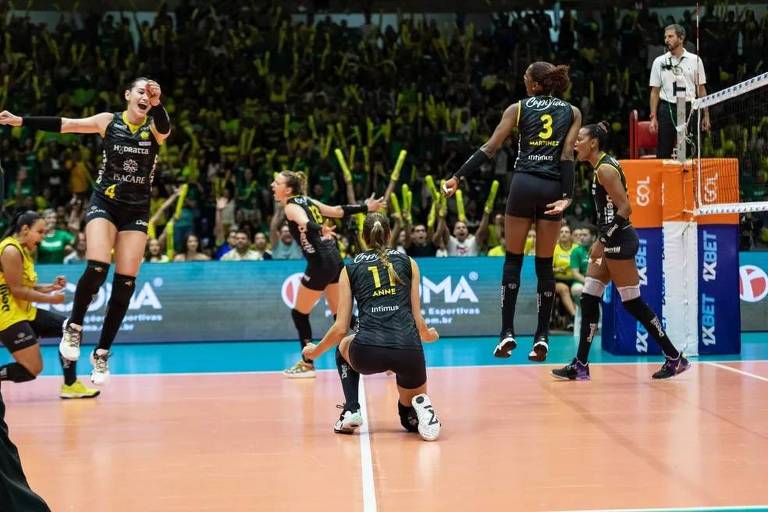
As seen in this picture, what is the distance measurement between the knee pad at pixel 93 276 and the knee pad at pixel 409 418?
254 centimetres

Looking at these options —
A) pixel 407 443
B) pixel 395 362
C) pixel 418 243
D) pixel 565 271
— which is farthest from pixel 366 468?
pixel 418 243

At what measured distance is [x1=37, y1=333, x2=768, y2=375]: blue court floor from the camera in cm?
1078

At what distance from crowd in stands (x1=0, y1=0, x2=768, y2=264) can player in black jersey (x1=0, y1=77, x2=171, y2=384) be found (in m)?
6.79

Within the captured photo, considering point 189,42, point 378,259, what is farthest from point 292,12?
point 378,259

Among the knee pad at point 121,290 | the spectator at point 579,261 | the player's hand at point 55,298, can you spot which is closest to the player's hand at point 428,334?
the knee pad at point 121,290

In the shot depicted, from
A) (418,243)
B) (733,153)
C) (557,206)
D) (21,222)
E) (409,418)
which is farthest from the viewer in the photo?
(418,243)

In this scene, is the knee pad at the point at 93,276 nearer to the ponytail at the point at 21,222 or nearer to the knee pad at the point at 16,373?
the ponytail at the point at 21,222

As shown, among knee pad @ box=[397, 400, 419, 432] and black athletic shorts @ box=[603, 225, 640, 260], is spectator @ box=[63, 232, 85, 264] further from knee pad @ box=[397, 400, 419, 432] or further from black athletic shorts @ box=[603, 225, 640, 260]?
knee pad @ box=[397, 400, 419, 432]

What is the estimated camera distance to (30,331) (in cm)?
872

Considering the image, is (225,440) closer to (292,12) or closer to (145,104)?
(145,104)

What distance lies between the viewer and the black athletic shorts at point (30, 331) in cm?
859

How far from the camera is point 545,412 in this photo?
24.0 feet

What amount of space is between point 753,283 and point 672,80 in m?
4.11

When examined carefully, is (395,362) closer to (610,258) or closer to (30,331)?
(610,258)
